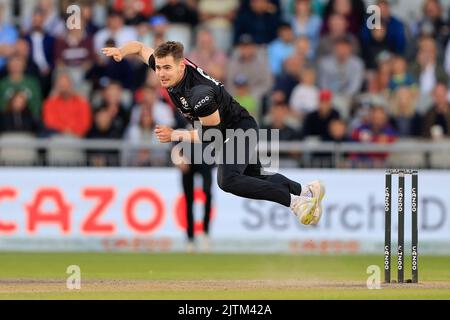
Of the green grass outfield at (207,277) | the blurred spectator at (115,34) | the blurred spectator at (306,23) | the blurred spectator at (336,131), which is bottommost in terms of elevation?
the green grass outfield at (207,277)

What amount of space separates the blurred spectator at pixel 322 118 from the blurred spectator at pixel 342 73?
3.06 ft

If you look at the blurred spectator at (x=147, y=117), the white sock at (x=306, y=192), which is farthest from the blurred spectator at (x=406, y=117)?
the white sock at (x=306, y=192)

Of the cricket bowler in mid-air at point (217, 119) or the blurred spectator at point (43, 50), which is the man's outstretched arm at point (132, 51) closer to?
the cricket bowler in mid-air at point (217, 119)

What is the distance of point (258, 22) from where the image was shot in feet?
69.6

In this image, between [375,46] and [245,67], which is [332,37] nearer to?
[375,46]

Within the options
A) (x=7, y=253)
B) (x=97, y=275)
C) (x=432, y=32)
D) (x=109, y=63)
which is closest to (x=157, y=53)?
(x=97, y=275)

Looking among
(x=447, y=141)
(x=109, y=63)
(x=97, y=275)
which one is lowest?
(x=97, y=275)

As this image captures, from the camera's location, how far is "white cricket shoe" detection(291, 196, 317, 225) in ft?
41.4

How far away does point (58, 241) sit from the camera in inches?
725

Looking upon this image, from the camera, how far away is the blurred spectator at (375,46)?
68.9ft

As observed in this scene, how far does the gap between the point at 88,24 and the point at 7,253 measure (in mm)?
4828

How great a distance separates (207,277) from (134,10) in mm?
8456

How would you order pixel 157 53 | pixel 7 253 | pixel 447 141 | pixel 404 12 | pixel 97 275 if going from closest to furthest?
pixel 157 53 → pixel 97 275 → pixel 7 253 → pixel 447 141 → pixel 404 12

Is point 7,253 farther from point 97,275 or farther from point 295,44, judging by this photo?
point 295,44
